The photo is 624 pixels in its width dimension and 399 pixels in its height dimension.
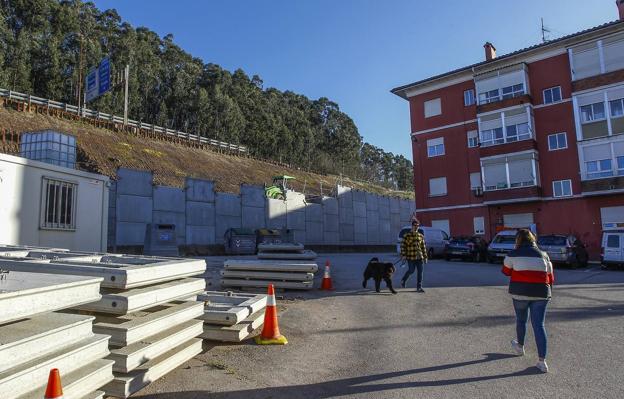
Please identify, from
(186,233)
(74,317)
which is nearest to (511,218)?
(186,233)

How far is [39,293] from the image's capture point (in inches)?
118

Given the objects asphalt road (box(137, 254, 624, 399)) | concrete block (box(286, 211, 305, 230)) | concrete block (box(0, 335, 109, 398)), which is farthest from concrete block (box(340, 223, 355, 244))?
concrete block (box(0, 335, 109, 398))

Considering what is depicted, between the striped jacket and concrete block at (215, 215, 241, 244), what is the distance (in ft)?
62.9

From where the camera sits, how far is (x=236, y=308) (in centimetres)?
641

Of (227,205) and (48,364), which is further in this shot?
(227,205)

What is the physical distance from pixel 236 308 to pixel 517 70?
101ft

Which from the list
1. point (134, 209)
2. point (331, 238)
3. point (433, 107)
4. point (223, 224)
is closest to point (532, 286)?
point (134, 209)

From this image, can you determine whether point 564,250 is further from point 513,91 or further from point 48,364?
point 48,364

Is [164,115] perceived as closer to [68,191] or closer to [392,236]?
[392,236]

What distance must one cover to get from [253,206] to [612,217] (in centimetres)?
2176

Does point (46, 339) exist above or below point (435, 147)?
below

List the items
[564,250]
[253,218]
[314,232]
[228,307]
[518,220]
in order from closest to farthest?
[228,307]
[564,250]
[253,218]
[518,220]
[314,232]

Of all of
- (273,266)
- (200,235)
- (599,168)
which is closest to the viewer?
(273,266)

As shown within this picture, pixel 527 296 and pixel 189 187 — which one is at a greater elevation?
pixel 189 187
